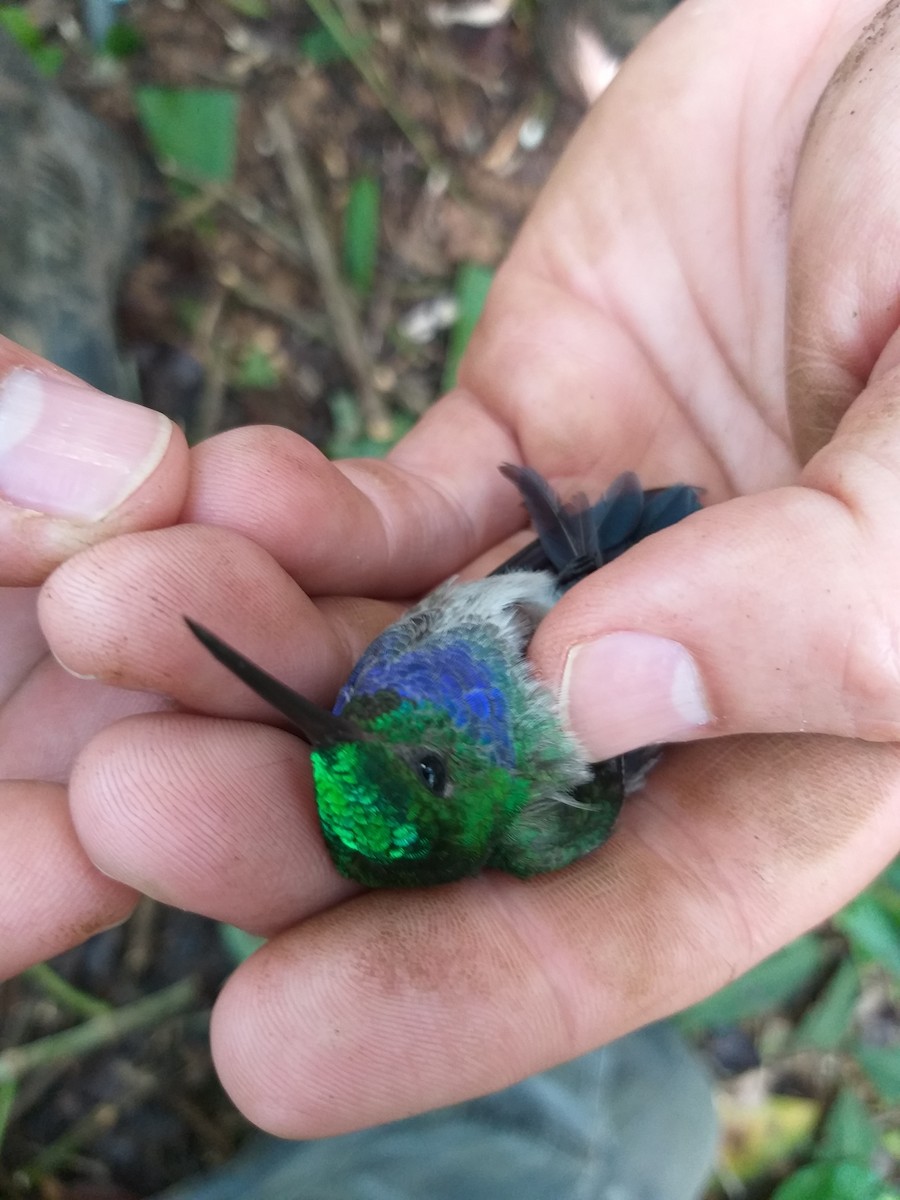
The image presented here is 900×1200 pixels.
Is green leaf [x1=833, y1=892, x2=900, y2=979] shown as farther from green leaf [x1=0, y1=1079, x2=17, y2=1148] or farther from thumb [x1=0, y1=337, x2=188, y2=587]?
green leaf [x1=0, y1=1079, x2=17, y2=1148]

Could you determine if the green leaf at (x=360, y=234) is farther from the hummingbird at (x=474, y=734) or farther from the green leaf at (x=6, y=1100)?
the green leaf at (x=6, y=1100)

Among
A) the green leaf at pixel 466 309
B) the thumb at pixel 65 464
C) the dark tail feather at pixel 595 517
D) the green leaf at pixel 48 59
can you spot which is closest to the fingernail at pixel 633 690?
the dark tail feather at pixel 595 517

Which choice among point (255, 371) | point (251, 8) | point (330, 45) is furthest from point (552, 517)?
point (251, 8)

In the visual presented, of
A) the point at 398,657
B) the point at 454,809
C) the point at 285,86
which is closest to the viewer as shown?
the point at 454,809

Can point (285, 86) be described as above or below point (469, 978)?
above

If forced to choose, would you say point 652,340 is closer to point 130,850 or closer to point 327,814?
point 327,814

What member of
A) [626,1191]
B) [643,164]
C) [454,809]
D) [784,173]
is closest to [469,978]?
[454,809]

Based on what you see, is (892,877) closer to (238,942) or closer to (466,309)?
(238,942)
